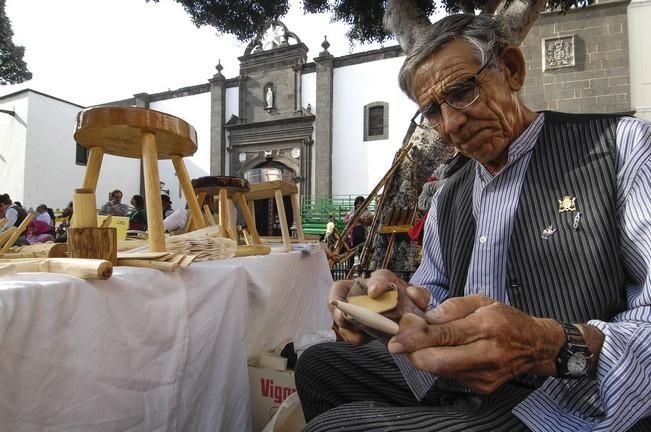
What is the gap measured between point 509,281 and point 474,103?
0.45 m

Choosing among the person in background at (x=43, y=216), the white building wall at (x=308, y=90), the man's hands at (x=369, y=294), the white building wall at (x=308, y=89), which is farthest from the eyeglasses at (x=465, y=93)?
the white building wall at (x=308, y=89)

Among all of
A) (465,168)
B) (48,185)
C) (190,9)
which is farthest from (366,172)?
(465,168)

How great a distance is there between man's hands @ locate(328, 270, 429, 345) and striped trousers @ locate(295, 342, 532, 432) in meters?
0.15

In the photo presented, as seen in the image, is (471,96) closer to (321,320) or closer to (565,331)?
(565,331)

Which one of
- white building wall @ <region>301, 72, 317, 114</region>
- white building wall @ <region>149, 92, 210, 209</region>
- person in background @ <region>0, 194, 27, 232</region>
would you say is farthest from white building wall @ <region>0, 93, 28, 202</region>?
person in background @ <region>0, 194, 27, 232</region>

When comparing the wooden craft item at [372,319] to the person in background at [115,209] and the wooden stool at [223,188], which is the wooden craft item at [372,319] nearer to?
the wooden stool at [223,188]

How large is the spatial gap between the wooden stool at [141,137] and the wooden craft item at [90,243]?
0.22 metres

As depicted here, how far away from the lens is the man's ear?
3.44ft

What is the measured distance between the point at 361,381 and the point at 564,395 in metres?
0.48

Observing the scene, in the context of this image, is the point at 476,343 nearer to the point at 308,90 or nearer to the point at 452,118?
the point at 452,118

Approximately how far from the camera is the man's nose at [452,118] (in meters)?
1.03

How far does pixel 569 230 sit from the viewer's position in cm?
88

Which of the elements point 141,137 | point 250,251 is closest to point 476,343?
point 141,137

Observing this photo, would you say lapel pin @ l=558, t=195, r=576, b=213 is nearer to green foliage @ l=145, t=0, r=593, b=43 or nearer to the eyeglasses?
the eyeglasses
